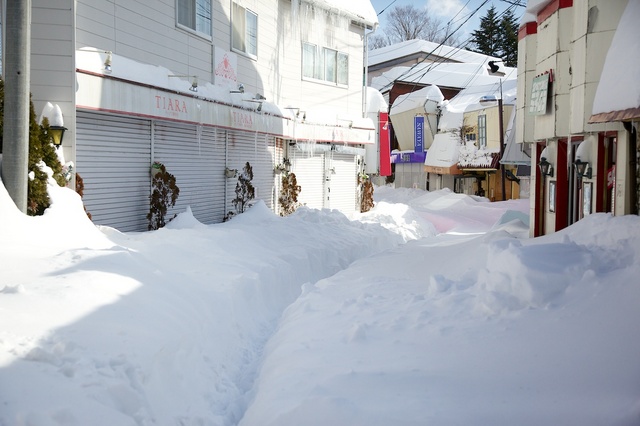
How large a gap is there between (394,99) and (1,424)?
4068 cm

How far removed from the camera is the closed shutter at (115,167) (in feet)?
36.9

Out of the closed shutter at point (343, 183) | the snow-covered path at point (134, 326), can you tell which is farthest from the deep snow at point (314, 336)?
the closed shutter at point (343, 183)

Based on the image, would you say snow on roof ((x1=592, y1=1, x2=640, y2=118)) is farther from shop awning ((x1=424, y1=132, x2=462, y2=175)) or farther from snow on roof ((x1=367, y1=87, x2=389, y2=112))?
shop awning ((x1=424, y1=132, x2=462, y2=175))

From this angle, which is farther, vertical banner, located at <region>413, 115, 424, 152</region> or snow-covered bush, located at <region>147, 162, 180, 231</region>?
vertical banner, located at <region>413, 115, 424, 152</region>

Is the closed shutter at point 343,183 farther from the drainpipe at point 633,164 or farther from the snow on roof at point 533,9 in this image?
the drainpipe at point 633,164

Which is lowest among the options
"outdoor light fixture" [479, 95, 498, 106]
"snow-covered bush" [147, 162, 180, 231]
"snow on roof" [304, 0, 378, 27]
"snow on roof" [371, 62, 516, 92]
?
"snow-covered bush" [147, 162, 180, 231]

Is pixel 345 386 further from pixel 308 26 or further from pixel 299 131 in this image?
pixel 308 26

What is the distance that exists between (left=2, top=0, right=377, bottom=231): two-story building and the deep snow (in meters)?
2.19

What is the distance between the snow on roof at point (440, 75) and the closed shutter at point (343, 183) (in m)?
18.9

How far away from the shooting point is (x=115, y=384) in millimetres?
5078

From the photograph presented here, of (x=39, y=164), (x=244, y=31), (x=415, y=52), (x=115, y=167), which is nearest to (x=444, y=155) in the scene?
(x=415, y=52)

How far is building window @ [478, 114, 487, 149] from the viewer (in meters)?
30.0

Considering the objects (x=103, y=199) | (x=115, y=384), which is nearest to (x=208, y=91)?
(x=103, y=199)

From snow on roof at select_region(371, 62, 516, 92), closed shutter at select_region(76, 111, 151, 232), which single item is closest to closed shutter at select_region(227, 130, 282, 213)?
closed shutter at select_region(76, 111, 151, 232)
